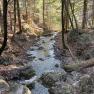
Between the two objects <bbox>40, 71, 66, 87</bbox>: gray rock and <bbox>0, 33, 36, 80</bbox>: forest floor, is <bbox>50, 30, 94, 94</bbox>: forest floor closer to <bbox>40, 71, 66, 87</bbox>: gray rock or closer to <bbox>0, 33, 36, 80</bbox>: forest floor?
<bbox>40, 71, 66, 87</bbox>: gray rock

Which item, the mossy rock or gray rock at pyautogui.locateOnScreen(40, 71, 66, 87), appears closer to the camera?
gray rock at pyautogui.locateOnScreen(40, 71, 66, 87)

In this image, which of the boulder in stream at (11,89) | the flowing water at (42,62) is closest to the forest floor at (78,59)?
the flowing water at (42,62)

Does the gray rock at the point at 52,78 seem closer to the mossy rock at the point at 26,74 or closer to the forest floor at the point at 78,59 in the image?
the forest floor at the point at 78,59

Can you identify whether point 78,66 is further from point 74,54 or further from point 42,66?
point 74,54

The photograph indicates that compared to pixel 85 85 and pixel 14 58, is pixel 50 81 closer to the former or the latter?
pixel 85 85

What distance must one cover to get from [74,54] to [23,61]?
16.8 ft

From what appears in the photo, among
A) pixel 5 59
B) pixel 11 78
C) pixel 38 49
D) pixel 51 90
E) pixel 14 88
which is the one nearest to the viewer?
pixel 14 88

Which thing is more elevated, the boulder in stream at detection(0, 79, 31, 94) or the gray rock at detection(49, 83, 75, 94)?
the boulder in stream at detection(0, 79, 31, 94)

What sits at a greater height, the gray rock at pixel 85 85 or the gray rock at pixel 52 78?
the gray rock at pixel 85 85

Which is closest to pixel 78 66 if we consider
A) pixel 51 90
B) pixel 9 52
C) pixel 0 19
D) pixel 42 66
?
pixel 51 90

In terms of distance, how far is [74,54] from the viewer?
24016 millimetres

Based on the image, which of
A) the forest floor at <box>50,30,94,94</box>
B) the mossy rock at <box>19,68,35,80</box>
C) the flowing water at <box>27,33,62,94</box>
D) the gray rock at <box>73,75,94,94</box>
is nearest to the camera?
the gray rock at <box>73,75,94,94</box>

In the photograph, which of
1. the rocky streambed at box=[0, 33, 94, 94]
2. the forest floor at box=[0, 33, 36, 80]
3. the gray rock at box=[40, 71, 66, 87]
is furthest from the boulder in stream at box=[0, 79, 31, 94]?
the forest floor at box=[0, 33, 36, 80]

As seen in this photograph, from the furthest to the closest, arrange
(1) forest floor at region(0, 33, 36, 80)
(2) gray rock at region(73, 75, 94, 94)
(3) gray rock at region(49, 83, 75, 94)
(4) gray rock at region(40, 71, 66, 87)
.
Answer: (1) forest floor at region(0, 33, 36, 80) → (4) gray rock at region(40, 71, 66, 87) → (3) gray rock at region(49, 83, 75, 94) → (2) gray rock at region(73, 75, 94, 94)
